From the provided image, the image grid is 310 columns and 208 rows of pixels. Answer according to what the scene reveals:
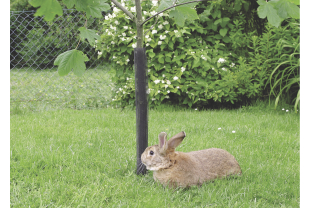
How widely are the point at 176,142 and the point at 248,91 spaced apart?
321 cm

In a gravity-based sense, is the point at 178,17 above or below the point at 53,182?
above

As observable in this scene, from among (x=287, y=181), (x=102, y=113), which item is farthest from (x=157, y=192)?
(x=102, y=113)

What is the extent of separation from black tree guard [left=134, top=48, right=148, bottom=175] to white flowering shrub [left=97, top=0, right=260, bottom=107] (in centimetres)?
250

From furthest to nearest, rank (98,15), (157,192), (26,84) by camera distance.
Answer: (26,84), (157,192), (98,15)

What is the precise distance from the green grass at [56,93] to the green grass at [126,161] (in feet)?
3.20

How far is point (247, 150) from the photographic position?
2949mm

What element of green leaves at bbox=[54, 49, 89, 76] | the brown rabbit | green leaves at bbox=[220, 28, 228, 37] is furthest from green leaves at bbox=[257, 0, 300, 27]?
green leaves at bbox=[220, 28, 228, 37]

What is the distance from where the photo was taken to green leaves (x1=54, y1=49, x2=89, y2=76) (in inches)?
65.2

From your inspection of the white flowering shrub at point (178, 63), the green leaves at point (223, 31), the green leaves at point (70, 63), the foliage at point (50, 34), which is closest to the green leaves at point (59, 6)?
the green leaves at point (70, 63)

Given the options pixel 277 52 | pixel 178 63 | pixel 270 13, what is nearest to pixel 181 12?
pixel 270 13

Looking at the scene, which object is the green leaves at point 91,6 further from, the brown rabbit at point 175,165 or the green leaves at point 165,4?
the brown rabbit at point 175,165

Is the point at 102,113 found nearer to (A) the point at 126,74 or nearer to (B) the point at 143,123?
(A) the point at 126,74

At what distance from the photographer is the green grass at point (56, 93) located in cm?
525

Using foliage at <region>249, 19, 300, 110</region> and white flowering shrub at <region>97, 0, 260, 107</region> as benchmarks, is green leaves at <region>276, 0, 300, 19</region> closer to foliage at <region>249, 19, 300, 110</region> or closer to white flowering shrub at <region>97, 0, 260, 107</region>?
white flowering shrub at <region>97, 0, 260, 107</region>
